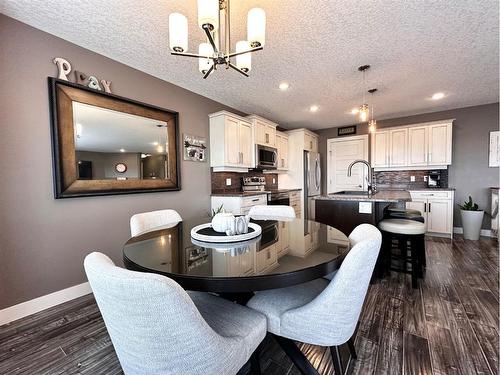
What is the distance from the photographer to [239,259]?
1.04 metres

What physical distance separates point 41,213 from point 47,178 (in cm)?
31

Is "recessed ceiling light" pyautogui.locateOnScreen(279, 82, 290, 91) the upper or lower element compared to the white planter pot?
upper

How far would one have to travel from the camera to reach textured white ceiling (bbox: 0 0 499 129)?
170cm

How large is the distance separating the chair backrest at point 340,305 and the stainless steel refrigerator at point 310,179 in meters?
4.23

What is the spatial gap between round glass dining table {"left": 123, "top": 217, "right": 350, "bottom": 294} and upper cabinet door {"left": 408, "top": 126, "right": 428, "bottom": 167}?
13.1 feet

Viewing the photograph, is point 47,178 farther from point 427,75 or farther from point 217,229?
point 427,75

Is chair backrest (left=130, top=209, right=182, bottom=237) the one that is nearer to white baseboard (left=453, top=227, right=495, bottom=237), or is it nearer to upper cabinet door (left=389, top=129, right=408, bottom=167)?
upper cabinet door (left=389, top=129, right=408, bottom=167)

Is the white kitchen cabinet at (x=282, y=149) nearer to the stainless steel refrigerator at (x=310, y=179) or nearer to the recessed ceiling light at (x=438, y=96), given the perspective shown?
the stainless steel refrigerator at (x=310, y=179)

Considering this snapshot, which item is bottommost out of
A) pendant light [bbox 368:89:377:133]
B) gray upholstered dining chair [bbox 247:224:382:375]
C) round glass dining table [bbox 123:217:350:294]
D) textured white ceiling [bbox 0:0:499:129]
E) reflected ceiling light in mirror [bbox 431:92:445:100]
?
gray upholstered dining chair [bbox 247:224:382:375]

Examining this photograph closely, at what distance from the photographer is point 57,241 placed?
6.66 ft

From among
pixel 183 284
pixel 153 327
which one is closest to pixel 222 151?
pixel 183 284

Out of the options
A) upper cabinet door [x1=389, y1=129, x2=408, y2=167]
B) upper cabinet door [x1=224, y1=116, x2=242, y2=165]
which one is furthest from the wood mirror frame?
upper cabinet door [x1=389, y1=129, x2=408, y2=167]

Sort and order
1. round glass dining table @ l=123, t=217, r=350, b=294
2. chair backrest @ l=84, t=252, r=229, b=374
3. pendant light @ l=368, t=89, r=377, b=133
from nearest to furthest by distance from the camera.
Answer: chair backrest @ l=84, t=252, r=229, b=374
round glass dining table @ l=123, t=217, r=350, b=294
pendant light @ l=368, t=89, r=377, b=133

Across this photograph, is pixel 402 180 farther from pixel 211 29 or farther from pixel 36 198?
pixel 36 198
